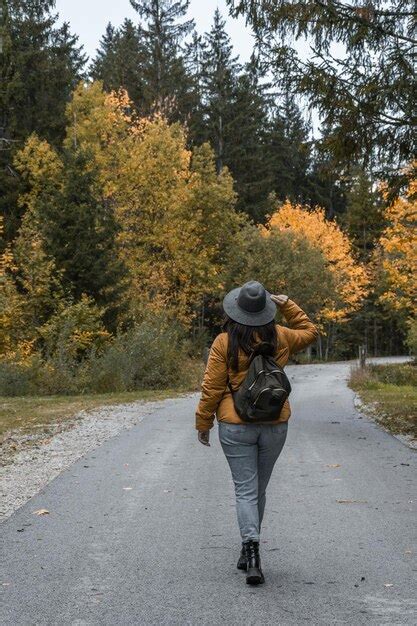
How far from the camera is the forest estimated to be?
1351cm

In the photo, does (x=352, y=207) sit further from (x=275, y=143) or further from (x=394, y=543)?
(x=394, y=543)

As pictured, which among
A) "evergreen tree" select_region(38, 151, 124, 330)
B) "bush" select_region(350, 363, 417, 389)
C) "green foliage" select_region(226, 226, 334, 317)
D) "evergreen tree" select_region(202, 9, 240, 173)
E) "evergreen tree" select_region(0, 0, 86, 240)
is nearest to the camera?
"bush" select_region(350, 363, 417, 389)

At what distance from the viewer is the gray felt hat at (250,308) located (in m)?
5.30

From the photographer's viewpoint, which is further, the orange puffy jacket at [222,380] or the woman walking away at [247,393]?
the orange puffy jacket at [222,380]

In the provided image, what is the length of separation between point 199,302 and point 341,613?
36.4 m

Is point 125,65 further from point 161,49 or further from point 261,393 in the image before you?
point 261,393

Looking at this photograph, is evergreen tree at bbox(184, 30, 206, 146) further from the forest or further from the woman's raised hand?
the woman's raised hand

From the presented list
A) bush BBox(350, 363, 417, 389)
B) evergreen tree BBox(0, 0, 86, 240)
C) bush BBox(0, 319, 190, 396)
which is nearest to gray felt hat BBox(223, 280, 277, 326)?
bush BBox(0, 319, 190, 396)

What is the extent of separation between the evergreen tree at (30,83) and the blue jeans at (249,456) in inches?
1444

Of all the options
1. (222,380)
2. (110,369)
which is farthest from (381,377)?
(222,380)

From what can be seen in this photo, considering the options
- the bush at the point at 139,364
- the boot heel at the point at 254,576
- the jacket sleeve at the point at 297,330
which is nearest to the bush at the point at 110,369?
the bush at the point at 139,364

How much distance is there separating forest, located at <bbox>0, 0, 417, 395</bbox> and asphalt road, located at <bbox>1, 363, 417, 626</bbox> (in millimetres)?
6477

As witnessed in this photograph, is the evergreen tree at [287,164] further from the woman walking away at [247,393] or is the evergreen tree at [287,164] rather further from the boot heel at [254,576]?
the boot heel at [254,576]

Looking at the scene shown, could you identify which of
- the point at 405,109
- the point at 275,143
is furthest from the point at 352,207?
the point at 405,109
